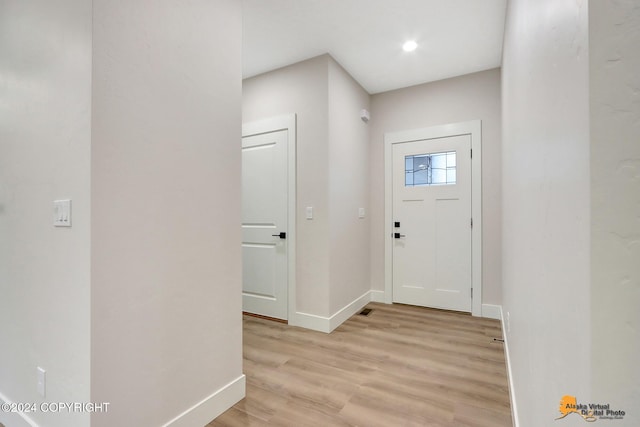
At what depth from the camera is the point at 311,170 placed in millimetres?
2949

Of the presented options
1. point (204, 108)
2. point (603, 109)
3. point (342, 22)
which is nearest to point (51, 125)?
point (204, 108)

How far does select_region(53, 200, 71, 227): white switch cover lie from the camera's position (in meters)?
1.22

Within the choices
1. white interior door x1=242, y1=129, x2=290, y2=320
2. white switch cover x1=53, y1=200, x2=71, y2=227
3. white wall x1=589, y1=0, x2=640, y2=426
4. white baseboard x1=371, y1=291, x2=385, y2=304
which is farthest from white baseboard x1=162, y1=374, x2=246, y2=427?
white baseboard x1=371, y1=291, x2=385, y2=304

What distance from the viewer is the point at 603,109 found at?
0.40 metres

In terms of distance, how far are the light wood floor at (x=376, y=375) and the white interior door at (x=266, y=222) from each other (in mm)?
304

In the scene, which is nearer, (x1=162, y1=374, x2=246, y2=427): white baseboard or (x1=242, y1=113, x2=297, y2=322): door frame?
(x1=162, y1=374, x2=246, y2=427): white baseboard

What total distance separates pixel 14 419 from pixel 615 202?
8.29 ft

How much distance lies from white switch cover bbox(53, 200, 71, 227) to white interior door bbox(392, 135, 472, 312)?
125 inches

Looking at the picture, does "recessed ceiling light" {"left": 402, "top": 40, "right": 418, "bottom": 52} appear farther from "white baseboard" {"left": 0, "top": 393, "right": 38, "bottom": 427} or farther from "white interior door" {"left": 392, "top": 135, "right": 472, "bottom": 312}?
"white baseboard" {"left": 0, "top": 393, "right": 38, "bottom": 427}

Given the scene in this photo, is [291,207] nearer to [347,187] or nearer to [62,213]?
[347,187]

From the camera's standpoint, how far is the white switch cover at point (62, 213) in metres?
1.22

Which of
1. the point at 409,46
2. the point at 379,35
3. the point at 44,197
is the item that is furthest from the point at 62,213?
the point at 409,46

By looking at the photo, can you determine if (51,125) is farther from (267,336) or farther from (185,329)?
(267,336)

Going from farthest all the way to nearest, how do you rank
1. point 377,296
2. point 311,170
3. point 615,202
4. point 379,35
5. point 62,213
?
point 377,296
point 311,170
point 379,35
point 62,213
point 615,202
